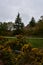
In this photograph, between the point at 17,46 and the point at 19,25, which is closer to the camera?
the point at 17,46

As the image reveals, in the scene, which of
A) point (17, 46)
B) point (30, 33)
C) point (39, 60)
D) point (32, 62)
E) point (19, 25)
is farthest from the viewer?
point (19, 25)

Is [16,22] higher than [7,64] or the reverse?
higher

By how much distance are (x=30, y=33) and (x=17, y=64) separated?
2683 cm

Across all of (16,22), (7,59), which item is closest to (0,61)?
(7,59)

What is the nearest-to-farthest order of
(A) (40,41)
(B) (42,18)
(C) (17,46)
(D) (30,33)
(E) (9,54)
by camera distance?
(E) (9,54) < (C) (17,46) < (A) (40,41) < (D) (30,33) < (B) (42,18)

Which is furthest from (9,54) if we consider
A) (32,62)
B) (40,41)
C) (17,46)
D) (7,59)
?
(40,41)

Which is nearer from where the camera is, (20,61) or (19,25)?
(20,61)

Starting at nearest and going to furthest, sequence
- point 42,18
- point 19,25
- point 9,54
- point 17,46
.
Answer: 1. point 9,54
2. point 17,46
3. point 42,18
4. point 19,25

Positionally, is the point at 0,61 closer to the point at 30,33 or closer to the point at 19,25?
the point at 30,33

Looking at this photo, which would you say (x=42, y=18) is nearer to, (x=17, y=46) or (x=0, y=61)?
(x=17, y=46)

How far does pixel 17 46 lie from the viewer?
792 inches

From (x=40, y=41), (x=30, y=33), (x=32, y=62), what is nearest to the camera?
(x=32, y=62)

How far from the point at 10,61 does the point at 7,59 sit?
1.53 feet

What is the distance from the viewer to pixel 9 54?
13805 mm
